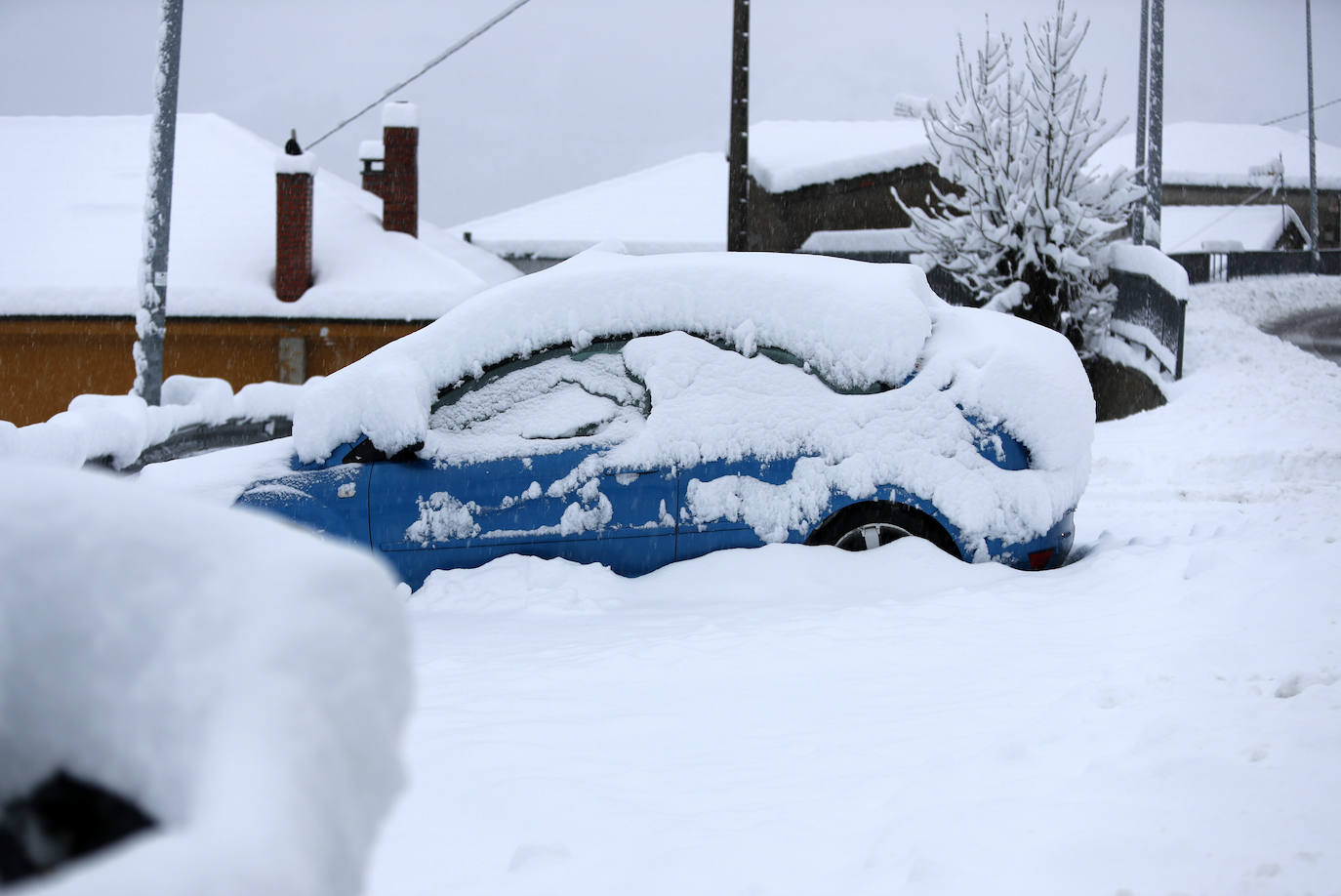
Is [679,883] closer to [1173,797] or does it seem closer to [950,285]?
[1173,797]

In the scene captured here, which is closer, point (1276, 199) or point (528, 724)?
point (528, 724)

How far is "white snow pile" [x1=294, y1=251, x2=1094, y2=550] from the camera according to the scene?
5.11 meters

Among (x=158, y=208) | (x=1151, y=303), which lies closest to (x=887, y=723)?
(x=158, y=208)

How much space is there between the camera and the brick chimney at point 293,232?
17.5 m

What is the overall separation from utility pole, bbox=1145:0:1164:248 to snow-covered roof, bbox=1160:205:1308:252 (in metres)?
→ 23.8

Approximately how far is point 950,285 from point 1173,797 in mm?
15737

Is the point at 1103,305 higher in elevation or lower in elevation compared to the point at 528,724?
higher

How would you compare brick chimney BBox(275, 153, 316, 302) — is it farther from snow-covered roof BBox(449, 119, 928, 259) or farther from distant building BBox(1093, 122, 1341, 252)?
distant building BBox(1093, 122, 1341, 252)

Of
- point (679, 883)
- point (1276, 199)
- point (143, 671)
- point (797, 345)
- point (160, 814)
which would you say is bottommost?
point (679, 883)

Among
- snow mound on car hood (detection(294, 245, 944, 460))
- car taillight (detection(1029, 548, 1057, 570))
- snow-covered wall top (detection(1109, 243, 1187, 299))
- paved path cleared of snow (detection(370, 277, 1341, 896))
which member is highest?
snow-covered wall top (detection(1109, 243, 1187, 299))

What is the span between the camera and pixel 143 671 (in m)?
1.22

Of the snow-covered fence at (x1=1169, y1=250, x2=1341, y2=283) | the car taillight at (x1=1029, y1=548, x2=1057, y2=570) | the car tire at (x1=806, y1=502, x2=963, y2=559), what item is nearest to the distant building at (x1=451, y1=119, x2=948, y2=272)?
the snow-covered fence at (x1=1169, y1=250, x2=1341, y2=283)

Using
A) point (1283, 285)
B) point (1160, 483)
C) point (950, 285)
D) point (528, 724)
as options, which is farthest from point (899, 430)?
point (1283, 285)

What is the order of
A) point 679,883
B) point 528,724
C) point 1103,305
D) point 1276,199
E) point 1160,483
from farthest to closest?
point 1276,199, point 1103,305, point 1160,483, point 528,724, point 679,883
